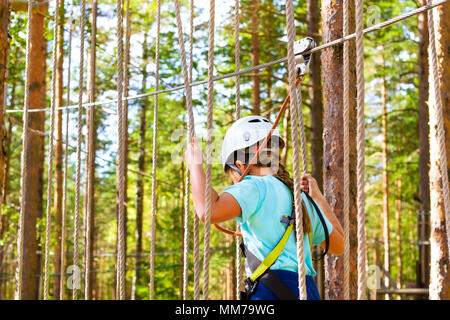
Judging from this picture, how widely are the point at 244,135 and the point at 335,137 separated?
2.78 meters

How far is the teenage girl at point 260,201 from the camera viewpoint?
1635 millimetres

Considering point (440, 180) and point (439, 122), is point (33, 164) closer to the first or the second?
point (440, 180)

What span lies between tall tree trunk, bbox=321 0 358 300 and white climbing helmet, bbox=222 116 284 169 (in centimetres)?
265

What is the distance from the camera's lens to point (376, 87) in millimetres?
16812

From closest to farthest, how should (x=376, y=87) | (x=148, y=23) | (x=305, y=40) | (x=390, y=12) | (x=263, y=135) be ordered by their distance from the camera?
1. (x=263, y=135)
2. (x=305, y=40)
3. (x=390, y=12)
4. (x=148, y=23)
5. (x=376, y=87)

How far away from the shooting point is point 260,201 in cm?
170

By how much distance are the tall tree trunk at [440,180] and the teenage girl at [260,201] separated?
3.17m

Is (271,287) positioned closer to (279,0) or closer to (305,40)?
(305,40)

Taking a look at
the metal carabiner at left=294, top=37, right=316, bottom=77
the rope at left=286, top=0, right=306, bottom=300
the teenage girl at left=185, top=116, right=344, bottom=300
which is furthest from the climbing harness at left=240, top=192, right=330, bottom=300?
the metal carabiner at left=294, top=37, right=316, bottom=77

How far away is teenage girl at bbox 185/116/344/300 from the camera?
163cm

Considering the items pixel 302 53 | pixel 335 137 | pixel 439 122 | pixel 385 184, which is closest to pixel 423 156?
pixel 335 137

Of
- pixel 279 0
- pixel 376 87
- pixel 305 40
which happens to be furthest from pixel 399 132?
pixel 305 40

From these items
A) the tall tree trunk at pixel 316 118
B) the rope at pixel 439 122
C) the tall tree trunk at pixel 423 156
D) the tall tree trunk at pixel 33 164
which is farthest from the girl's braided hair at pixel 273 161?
the tall tree trunk at pixel 423 156
